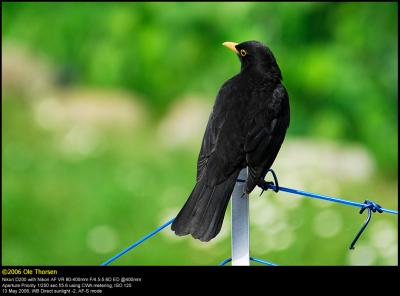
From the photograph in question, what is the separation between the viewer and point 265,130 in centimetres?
270

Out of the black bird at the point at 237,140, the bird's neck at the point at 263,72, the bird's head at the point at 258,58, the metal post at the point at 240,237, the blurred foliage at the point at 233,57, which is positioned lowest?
the metal post at the point at 240,237

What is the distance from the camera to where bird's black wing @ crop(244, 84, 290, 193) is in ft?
8.63

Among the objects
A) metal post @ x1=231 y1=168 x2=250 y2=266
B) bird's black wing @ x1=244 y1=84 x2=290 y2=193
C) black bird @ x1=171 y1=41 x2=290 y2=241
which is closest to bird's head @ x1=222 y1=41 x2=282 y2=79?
black bird @ x1=171 y1=41 x2=290 y2=241

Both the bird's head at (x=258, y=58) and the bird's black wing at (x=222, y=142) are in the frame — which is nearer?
the bird's black wing at (x=222, y=142)

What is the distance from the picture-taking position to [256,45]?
3102 mm

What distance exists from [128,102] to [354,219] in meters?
2.60

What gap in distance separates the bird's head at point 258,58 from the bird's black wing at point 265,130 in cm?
19

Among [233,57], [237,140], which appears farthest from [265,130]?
[233,57]

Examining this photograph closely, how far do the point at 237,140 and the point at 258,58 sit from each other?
53 cm

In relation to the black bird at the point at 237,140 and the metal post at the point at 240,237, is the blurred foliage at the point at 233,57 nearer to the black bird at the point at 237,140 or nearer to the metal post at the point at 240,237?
the black bird at the point at 237,140

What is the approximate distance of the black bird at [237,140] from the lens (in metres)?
2.39

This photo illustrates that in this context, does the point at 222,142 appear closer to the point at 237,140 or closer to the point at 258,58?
Result: the point at 237,140

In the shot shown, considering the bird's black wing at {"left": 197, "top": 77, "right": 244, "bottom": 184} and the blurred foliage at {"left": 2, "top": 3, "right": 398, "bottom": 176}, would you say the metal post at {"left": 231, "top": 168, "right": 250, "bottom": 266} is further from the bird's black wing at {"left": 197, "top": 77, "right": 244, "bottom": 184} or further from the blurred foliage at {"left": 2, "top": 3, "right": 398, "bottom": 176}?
the blurred foliage at {"left": 2, "top": 3, "right": 398, "bottom": 176}

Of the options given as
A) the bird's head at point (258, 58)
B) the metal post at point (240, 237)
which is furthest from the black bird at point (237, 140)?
the metal post at point (240, 237)
